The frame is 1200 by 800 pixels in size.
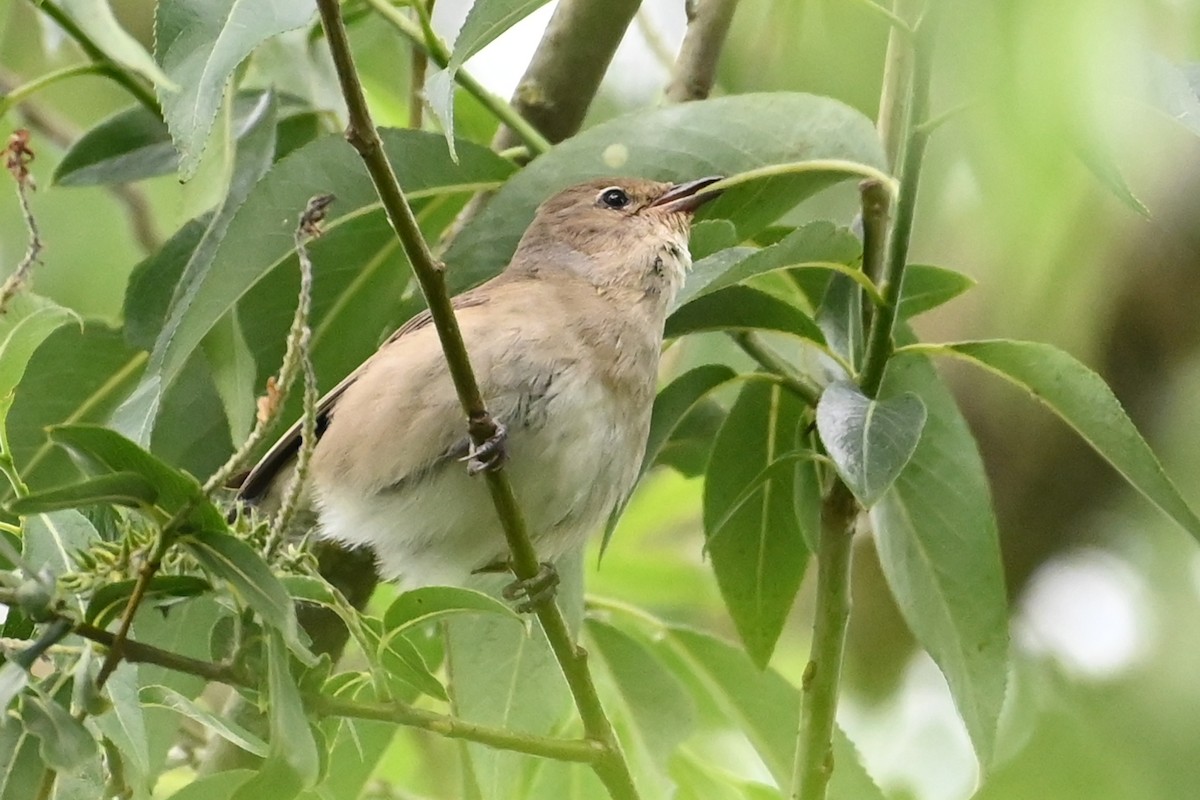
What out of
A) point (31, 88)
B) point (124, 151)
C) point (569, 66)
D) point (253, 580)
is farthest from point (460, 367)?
point (569, 66)

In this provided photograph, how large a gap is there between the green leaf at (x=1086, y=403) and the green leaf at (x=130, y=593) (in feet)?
3.28

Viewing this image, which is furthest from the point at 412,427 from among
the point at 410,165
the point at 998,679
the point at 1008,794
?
the point at 1008,794

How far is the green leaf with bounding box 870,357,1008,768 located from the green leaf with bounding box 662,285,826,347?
16 cm

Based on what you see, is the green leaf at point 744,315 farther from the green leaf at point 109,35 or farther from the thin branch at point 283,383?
the green leaf at point 109,35

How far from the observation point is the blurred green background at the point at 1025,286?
0.47 m

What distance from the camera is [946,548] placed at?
6.48 feet

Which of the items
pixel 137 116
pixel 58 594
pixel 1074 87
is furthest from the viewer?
pixel 137 116

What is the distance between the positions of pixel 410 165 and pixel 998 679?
1.17 m

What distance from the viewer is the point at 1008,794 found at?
0.96 m

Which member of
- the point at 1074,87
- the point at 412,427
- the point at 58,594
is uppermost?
the point at 1074,87

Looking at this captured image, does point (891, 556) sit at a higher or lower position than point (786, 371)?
lower

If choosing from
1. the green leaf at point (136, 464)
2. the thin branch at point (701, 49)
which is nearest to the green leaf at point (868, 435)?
the green leaf at point (136, 464)

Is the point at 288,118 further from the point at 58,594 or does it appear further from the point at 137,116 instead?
the point at 58,594

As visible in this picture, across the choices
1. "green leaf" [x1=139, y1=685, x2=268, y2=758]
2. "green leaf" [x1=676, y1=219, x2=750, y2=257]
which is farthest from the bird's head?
"green leaf" [x1=139, y1=685, x2=268, y2=758]
